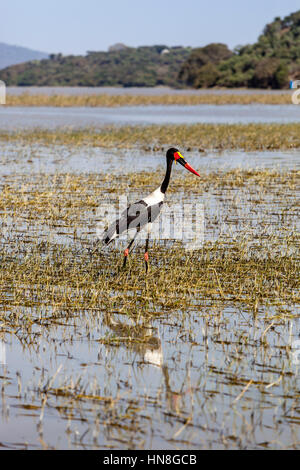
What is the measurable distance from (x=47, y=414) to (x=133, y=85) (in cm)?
12862

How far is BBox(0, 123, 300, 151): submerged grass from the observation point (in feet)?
84.8

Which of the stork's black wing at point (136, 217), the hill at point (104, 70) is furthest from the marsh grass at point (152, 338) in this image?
the hill at point (104, 70)

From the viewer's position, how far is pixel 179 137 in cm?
2850

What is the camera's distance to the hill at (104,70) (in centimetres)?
13238

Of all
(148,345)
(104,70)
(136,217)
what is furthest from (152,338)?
(104,70)

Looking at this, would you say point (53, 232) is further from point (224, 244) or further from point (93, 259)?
point (224, 244)

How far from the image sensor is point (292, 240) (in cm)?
992


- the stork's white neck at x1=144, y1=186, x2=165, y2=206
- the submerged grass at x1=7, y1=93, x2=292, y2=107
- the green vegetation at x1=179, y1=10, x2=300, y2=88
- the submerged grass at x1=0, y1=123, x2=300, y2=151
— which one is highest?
the green vegetation at x1=179, y1=10, x2=300, y2=88

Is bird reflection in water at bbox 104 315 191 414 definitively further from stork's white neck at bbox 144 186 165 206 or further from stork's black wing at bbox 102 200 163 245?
stork's white neck at bbox 144 186 165 206

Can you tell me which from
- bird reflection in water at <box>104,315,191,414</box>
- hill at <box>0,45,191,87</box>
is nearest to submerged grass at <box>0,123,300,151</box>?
bird reflection in water at <box>104,315,191,414</box>

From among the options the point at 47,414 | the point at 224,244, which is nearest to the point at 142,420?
the point at 47,414

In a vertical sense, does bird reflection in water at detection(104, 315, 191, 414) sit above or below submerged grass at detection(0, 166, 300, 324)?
below

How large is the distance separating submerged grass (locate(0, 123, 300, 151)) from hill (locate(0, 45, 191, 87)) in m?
92.6

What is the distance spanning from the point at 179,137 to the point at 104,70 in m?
117
